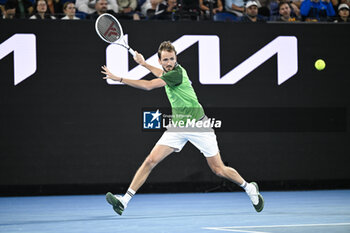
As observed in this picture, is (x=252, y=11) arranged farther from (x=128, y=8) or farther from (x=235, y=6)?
(x=128, y=8)

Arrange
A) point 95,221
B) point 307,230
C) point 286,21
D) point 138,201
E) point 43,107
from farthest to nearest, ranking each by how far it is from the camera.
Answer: point 286,21, point 43,107, point 138,201, point 95,221, point 307,230

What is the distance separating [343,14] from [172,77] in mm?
5553

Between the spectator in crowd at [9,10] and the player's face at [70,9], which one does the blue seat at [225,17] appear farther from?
the spectator in crowd at [9,10]

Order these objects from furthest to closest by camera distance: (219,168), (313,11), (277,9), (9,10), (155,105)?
(277,9) → (313,11) → (155,105) → (9,10) → (219,168)

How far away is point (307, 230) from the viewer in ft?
21.2

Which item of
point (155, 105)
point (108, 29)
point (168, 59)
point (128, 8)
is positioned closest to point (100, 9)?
point (128, 8)

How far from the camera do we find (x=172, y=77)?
7.41 m

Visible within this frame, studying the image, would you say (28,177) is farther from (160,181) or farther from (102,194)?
(160,181)

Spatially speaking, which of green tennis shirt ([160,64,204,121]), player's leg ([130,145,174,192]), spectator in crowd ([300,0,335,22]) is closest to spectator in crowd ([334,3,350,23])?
spectator in crowd ([300,0,335,22])

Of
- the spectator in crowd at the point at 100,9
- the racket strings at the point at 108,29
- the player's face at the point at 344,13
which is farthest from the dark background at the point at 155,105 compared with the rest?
the racket strings at the point at 108,29

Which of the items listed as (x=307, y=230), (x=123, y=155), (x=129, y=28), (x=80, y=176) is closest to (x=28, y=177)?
(x=80, y=176)

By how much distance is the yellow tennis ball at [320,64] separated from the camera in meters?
11.3

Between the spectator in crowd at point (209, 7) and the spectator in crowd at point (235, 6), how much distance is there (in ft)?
0.44

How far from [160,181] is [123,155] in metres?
0.81
